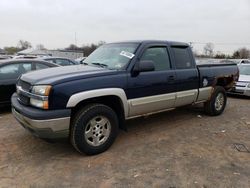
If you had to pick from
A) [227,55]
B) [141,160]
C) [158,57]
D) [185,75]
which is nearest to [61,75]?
[141,160]

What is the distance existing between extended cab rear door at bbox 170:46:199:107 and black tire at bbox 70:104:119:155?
1734mm

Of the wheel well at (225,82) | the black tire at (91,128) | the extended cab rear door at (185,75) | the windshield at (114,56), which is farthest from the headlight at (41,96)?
the wheel well at (225,82)

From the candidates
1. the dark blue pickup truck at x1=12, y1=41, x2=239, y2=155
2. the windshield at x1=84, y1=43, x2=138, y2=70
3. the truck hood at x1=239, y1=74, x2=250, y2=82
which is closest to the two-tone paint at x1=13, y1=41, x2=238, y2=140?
the dark blue pickup truck at x1=12, y1=41, x2=239, y2=155

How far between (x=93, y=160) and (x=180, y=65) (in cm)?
273

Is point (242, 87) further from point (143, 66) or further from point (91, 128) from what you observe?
point (91, 128)

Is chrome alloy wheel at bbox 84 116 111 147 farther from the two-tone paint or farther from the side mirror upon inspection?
the side mirror

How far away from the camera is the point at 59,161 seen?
154 inches

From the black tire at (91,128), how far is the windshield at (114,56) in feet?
2.81

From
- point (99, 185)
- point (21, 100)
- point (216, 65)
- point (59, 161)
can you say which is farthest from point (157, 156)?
point (216, 65)

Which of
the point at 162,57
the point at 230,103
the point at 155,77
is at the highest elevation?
the point at 162,57

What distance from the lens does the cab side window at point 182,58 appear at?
5355mm

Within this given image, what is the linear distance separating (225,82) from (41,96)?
5.10 meters

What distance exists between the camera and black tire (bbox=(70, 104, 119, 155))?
151 inches

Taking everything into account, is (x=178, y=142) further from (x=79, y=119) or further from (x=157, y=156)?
(x=79, y=119)
